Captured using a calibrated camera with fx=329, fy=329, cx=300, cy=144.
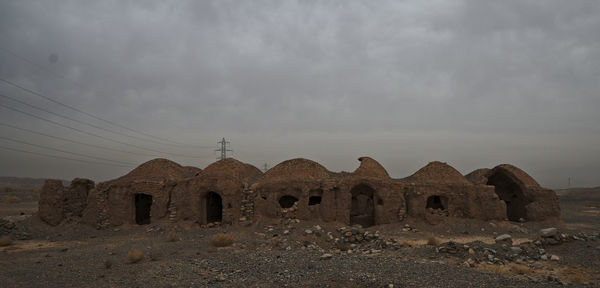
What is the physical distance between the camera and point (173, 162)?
24219mm

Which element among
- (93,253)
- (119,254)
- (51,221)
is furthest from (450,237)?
(51,221)

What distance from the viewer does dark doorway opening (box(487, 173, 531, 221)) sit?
2392 cm

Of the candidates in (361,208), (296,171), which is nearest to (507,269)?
(296,171)

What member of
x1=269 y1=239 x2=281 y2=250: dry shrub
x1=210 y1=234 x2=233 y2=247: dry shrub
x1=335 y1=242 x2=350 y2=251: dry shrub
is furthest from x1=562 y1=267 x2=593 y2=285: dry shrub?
x1=210 y1=234 x2=233 y2=247: dry shrub

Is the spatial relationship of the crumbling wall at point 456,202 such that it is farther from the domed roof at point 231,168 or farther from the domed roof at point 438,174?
the domed roof at point 231,168

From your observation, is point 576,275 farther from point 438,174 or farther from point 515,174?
point 515,174

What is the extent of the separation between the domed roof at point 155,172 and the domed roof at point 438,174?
16457 mm

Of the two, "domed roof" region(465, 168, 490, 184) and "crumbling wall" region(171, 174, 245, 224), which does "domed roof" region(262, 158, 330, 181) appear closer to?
"crumbling wall" region(171, 174, 245, 224)

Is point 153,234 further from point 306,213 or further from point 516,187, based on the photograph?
point 516,187

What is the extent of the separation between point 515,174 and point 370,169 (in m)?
10.6

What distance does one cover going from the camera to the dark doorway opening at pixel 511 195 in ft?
A: 78.5

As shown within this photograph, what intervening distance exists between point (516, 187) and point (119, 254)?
85.5ft

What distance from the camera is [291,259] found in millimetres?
12344

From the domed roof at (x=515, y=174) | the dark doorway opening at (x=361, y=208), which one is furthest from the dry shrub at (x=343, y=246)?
the domed roof at (x=515, y=174)
